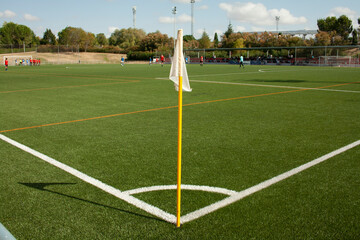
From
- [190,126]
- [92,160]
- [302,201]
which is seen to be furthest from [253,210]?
[190,126]

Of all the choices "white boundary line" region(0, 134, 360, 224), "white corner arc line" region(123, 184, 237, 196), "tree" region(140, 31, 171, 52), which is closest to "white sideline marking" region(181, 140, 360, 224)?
"white boundary line" region(0, 134, 360, 224)

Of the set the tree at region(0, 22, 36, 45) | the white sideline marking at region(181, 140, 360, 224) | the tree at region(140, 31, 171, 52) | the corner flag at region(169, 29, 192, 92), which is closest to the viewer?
the corner flag at region(169, 29, 192, 92)

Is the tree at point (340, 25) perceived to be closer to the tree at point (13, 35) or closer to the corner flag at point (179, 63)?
the tree at point (13, 35)

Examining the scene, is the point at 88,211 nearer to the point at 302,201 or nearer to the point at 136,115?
the point at 302,201

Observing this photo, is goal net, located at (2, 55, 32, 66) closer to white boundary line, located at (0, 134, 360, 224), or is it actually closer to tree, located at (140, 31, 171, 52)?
tree, located at (140, 31, 171, 52)

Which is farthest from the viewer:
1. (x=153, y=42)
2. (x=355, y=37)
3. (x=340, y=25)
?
(x=340, y=25)

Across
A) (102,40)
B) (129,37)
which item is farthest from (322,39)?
(102,40)

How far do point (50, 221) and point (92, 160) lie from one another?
1977 mm

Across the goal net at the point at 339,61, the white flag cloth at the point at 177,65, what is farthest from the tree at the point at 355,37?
the white flag cloth at the point at 177,65

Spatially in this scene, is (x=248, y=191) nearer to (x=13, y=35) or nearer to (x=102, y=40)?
(x=13, y=35)

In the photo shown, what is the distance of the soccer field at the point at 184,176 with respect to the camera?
3.32 metres

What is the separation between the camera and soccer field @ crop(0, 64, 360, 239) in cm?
332

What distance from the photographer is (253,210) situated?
362cm

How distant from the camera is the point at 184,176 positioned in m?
4.64
